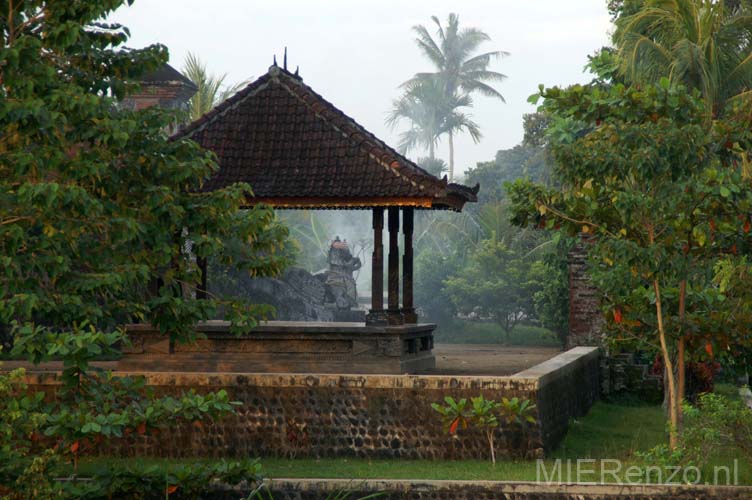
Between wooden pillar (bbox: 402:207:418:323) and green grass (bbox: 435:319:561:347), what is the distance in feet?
70.8

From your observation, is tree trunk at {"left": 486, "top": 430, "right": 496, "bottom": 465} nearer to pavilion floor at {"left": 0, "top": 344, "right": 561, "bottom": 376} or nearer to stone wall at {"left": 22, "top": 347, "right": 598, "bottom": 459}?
stone wall at {"left": 22, "top": 347, "right": 598, "bottom": 459}

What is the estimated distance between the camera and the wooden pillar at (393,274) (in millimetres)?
19250

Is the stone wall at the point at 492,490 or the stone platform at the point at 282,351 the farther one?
the stone platform at the point at 282,351

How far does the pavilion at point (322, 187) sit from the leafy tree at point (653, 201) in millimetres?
3923

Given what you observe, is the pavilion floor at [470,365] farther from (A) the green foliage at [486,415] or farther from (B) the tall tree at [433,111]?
(B) the tall tree at [433,111]

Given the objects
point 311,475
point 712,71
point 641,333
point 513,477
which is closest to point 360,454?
point 311,475

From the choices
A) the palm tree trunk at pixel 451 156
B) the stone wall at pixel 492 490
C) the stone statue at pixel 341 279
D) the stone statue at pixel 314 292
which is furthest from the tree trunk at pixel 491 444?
the palm tree trunk at pixel 451 156

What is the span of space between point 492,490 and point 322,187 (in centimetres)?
693

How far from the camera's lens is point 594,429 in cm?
1919

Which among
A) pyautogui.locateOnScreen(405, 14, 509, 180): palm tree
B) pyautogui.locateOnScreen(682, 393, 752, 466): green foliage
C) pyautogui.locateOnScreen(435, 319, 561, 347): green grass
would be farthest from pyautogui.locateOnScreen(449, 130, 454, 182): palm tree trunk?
pyautogui.locateOnScreen(682, 393, 752, 466): green foliage

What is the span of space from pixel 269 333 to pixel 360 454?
13.8 feet

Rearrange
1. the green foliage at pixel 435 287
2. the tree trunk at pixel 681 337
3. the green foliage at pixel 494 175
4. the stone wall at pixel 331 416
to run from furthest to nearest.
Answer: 1. the green foliage at pixel 494 175
2. the green foliage at pixel 435 287
3. the stone wall at pixel 331 416
4. the tree trunk at pixel 681 337

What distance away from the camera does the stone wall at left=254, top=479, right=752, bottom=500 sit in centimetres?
1298

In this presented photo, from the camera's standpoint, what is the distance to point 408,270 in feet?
67.8
